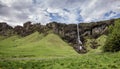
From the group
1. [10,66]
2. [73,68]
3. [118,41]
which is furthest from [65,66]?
[118,41]

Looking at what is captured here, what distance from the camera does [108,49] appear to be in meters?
95.7

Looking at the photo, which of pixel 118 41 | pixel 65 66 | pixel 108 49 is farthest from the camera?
pixel 108 49

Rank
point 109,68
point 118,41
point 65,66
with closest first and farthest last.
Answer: point 109,68 < point 65,66 < point 118,41

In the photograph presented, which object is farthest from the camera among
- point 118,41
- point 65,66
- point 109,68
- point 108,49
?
point 108,49

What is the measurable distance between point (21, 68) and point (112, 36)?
65.4 m

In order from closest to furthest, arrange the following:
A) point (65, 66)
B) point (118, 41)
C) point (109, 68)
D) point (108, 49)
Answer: point (109, 68) → point (65, 66) → point (118, 41) → point (108, 49)

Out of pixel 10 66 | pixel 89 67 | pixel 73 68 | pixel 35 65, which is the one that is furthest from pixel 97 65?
pixel 10 66

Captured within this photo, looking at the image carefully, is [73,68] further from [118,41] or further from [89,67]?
[118,41]

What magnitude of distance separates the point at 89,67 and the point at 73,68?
231 centimetres

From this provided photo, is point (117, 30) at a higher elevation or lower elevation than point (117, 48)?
higher

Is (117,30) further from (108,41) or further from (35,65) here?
(35,65)

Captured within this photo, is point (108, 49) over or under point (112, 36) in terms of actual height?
under

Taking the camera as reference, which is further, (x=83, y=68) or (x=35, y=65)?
(x=35, y=65)

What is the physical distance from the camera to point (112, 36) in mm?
90875
